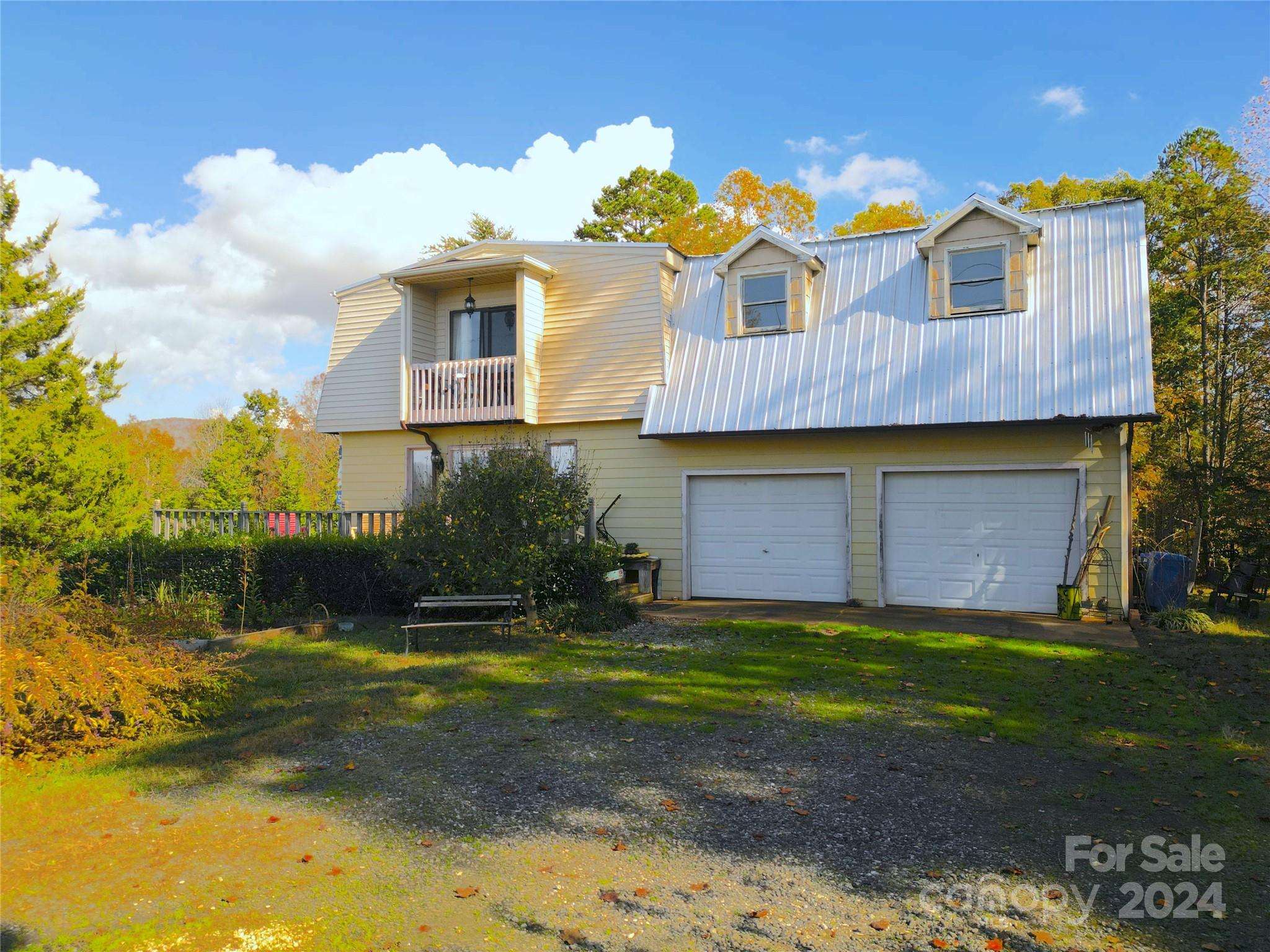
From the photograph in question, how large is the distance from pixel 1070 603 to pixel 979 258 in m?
5.97

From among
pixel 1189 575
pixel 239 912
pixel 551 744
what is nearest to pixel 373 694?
pixel 551 744

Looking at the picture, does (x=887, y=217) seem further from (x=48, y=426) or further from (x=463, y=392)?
(x=48, y=426)

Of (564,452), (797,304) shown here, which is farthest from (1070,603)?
(564,452)

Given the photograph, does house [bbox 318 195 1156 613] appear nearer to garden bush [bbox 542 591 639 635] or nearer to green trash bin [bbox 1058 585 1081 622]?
green trash bin [bbox 1058 585 1081 622]

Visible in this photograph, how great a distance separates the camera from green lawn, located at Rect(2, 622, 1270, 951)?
3928 millimetres

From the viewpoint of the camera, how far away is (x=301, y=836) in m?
4.84

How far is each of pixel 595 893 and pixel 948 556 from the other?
10.7 metres

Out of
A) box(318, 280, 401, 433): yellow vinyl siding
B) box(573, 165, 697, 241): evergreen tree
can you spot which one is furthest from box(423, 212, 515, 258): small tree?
box(318, 280, 401, 433): yellow vinyl siding

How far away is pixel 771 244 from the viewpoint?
15.5 meters

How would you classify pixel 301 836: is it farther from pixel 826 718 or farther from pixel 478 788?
pixel 826 718

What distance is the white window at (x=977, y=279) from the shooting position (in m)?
14.0

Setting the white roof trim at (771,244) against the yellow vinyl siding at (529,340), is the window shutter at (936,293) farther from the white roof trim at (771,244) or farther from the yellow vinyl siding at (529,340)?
the yellow vinyl siding at (529,340)

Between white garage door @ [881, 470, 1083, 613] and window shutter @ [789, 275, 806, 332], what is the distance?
3282 mm

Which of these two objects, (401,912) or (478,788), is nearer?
(401,912)
